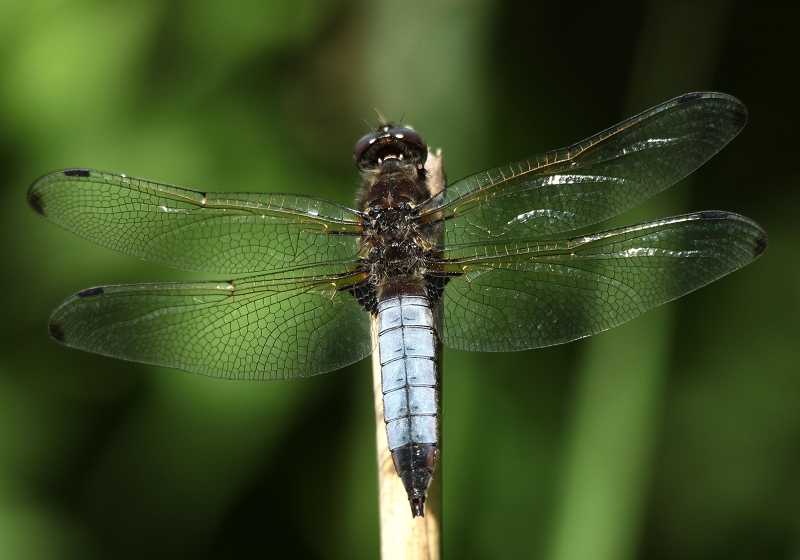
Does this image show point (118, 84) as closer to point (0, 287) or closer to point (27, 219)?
point (27, 219)

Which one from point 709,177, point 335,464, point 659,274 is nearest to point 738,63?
point 709,177

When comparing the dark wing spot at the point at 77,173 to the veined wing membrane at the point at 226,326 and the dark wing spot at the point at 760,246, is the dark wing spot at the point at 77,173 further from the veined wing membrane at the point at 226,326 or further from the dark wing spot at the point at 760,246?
the dark wing spot at the point at 760,246

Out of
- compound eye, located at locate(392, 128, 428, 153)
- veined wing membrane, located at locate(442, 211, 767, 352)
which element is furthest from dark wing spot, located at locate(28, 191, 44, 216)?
veined wing membrane, located at locate(442, 211, 767, 352)

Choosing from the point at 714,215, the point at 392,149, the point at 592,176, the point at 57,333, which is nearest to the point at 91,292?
the point at 57,333

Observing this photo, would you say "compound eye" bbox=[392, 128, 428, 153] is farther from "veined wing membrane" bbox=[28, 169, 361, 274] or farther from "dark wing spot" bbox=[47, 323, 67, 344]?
"dark wing spot" bbox=[47, 323, 67, 344]

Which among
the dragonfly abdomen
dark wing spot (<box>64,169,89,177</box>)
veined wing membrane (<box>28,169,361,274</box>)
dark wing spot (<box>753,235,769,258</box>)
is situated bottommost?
the dragonfly abdomen

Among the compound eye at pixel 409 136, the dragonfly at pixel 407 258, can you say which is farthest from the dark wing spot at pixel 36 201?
the compound eye at pixel 409 136
